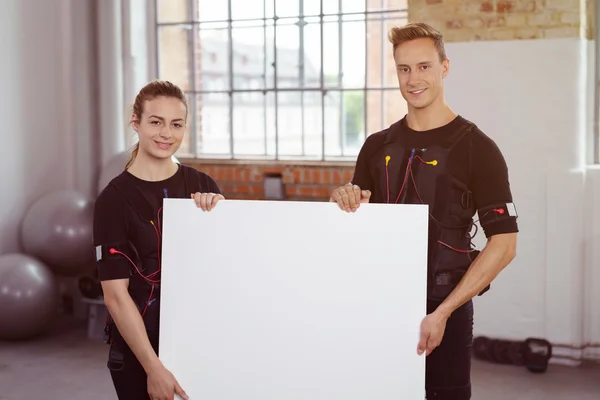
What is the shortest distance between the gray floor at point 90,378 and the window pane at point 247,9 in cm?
242

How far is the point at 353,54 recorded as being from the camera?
4.75 m

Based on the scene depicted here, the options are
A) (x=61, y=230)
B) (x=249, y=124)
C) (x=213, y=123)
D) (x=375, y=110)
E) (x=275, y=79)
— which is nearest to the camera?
(x=61, y=230)

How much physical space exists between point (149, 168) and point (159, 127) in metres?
0.11

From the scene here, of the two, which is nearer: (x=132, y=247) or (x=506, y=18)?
(x=132, y=247)

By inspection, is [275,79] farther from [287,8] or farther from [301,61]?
[287,8]

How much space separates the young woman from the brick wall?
2.54 metres

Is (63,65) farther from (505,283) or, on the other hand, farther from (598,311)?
(598,311)

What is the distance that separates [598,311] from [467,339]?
246cm

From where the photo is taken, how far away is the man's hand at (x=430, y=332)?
5.96 feet

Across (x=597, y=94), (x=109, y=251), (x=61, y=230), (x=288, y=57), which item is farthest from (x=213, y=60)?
(x=109, y=251)

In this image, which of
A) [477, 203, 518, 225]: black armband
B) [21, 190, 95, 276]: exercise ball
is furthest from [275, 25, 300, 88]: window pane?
[477, 203, 518, 225]: black armband

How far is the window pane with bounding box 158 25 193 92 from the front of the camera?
525cm

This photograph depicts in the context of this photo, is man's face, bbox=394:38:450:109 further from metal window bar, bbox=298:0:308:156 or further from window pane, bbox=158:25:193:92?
window pane, bbox=158:25:193:92

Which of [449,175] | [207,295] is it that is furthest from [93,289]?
[449,175]
